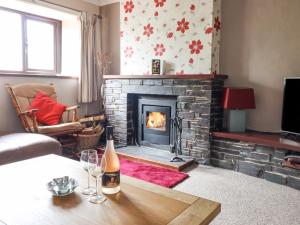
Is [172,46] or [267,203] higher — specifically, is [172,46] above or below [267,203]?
above

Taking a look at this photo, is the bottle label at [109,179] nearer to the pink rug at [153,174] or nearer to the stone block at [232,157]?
the pink rug at [153,174]

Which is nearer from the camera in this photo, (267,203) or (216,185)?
(267,203)

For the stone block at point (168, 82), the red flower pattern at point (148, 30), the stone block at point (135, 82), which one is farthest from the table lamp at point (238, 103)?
the red flower pattern at point (148, 30)

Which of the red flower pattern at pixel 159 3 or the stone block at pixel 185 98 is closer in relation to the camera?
the stone block at pixel 185 98

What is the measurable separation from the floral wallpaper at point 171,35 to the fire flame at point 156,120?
0.60 m

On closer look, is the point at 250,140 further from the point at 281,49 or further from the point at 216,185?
the point at 281,49

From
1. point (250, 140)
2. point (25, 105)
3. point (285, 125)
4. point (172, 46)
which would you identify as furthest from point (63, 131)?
point (285, 125)

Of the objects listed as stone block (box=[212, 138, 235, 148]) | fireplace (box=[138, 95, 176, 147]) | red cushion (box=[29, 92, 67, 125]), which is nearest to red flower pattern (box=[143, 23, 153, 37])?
fireplace (box=[138, 95, 176, 147])

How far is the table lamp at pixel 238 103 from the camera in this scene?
2.85 meters

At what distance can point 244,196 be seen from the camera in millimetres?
2232

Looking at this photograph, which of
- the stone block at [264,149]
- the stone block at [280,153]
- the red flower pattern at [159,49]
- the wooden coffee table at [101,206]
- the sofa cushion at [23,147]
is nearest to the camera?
the wooden coffee table at [101,206]

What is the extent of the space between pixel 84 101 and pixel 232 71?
2.29m

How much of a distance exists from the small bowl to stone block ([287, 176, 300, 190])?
211 cm

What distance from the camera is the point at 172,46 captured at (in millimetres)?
3301
